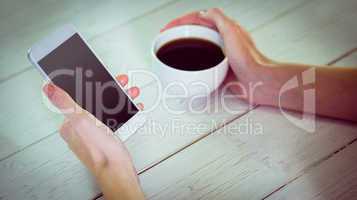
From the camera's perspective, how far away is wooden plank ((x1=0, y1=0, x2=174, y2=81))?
725mm

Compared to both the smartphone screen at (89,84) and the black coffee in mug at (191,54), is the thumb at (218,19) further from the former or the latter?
the smartphone screen at (89,84)

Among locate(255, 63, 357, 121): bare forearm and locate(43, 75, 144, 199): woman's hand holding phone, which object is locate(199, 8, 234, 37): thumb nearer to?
locate(255, 63, 357, 121): bare forearm

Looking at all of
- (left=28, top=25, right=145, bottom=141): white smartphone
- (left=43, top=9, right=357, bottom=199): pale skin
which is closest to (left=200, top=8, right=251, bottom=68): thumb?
(left=43, top=9, right=357, bottom=199): pale skin

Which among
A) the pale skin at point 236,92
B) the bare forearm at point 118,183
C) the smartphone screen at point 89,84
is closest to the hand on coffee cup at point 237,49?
the pale skin at point 236,92

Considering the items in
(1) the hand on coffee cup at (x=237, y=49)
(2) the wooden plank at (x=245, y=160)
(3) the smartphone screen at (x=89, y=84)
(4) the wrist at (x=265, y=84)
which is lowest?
(2) the wooden plank at (x=245, y=160)

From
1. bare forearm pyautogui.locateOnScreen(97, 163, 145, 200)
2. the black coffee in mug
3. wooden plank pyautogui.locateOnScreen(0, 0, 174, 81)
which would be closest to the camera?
bare forearm pyautogui.locateOnScreen(97, 163, 145, 200)

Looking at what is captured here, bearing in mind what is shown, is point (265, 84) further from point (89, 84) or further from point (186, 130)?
point (89, 84)

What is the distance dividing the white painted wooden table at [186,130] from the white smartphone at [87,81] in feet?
0.14

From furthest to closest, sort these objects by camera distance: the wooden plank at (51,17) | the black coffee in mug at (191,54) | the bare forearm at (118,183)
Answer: the wooden plank at (51,17)
the black coffee in mug at (191,54)
the bare forearm at (118,183)

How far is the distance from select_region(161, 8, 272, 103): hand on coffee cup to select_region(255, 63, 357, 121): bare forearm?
2 cm

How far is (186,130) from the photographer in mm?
620

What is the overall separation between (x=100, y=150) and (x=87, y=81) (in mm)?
104

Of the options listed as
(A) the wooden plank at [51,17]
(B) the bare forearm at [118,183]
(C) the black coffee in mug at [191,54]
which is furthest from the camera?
(A) the wooden plank at [51,17]

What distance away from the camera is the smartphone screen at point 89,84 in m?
0.56
